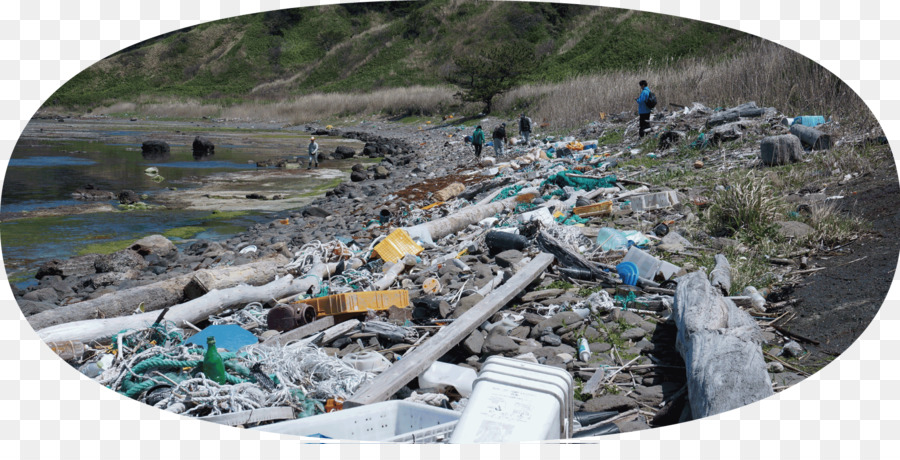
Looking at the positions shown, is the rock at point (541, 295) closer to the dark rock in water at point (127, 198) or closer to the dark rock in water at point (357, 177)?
the dark rock in water at point (127, 198)

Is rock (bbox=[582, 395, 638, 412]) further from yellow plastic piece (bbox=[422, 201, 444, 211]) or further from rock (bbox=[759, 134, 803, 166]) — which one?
yellow plastic piece (bbox=[422, 201, 444, 211])

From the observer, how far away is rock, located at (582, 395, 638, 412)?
3826 mm

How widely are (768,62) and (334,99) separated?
110 feet

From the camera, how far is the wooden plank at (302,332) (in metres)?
5.32

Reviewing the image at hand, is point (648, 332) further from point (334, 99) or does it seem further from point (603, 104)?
point (334, 99)

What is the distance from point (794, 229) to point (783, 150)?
4.07 m

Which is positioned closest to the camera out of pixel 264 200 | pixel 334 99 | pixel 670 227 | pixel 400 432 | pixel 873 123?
pixel 400 432

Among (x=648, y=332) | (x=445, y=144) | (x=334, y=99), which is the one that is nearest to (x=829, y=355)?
(x=648, y=332)

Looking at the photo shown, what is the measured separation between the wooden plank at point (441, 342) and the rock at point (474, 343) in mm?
39

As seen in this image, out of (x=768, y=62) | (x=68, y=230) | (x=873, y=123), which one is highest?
(x=768, y=62)

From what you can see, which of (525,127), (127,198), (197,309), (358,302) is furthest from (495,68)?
(358,302)

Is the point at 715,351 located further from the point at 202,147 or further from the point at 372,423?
the point at 202,147

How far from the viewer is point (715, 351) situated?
380 cm

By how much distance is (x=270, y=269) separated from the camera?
8.14m
